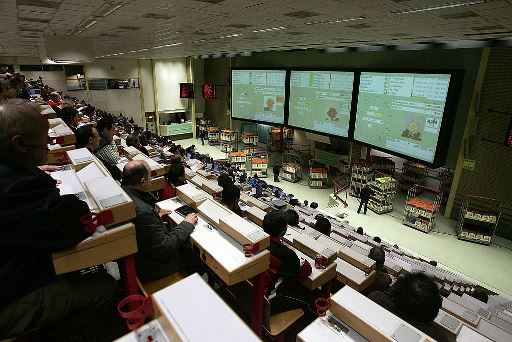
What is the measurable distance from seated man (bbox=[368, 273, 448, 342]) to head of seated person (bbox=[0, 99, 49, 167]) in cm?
226

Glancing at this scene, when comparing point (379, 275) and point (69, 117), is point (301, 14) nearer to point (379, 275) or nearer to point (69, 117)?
point (379, 275)

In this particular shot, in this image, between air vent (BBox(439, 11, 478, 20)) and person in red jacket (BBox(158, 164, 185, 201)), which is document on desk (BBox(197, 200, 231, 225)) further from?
air vent (BBox(439, 11, 478, 20))

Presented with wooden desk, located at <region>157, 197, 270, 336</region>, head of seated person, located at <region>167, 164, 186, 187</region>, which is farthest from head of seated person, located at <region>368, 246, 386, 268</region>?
head of seated person, located at <region>167, 164, 186, 187</region>

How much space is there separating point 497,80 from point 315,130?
4.83m

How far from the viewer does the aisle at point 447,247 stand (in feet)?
20.2

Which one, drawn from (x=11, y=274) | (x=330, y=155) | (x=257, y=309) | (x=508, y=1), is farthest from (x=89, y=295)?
(x=330, y=155)

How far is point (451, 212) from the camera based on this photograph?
329 inches

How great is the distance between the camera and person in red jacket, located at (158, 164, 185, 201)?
3893mm

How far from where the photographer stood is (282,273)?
8.25 feet

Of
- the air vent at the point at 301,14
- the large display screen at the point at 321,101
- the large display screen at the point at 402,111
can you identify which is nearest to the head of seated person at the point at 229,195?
the air vent at the point at 301,14

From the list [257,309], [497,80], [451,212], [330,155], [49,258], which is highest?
[497,80]

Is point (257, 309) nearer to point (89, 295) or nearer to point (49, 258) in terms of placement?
point (89, 295)

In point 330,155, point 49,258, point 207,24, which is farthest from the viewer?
point 330,155

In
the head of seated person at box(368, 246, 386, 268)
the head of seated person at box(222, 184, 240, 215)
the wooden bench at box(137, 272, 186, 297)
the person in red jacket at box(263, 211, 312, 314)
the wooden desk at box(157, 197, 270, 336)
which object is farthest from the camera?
the head of seated person at box(368, 246, 386, 268)
